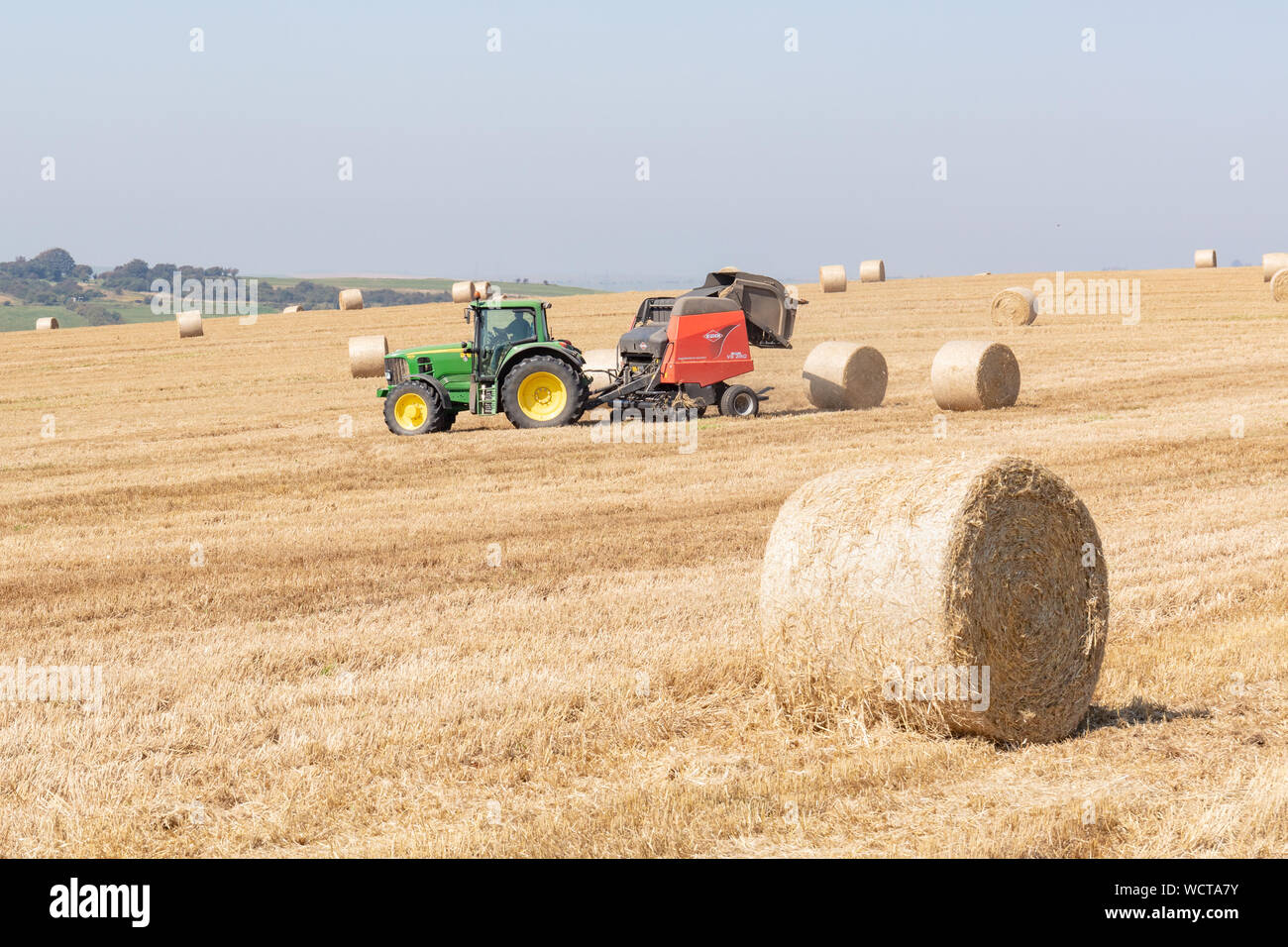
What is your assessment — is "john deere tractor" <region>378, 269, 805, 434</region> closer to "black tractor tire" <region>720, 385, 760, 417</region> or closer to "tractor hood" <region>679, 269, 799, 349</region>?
"black tractor tire" <region>720, 385, 760, 417</region>

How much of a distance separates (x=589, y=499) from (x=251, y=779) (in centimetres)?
725

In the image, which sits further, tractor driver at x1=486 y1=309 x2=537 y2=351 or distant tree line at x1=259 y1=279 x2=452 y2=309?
distant tree line at x1=259 y1=279 x2=452 y2=309

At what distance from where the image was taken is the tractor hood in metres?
17.8

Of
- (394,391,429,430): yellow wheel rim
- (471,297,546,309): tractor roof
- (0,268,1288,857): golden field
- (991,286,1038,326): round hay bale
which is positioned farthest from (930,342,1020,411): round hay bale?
(991,286,1038,326): round hay bale

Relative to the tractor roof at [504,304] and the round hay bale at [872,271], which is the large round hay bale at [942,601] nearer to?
the tractor roof at [504,304]

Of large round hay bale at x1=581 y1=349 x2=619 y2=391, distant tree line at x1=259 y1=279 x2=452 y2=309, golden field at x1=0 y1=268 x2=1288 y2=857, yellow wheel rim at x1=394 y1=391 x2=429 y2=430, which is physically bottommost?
golden field at x1=0 y1=268 x2=1288 y2=857

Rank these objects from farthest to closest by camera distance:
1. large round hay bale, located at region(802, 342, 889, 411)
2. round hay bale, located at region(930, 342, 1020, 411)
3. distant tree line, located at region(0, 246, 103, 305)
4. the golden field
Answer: distant tree line, located at region(0, 246, 103, 305) → large round hay bale, located at region(802, 342, 889, 411) → round hay bale, located at region(930, 342, 1020, 411) → the golden field

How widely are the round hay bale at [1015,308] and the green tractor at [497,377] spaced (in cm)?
1582

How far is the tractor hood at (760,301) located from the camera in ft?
58.5

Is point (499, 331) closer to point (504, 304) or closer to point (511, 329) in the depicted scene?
point (511, 329)

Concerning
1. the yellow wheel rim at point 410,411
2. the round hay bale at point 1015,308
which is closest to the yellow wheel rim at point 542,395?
the yellow wheel rim at point 410,411

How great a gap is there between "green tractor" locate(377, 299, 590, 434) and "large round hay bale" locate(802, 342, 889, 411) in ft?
12.1

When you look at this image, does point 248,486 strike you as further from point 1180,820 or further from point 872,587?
point 1180,820

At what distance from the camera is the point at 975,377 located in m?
17.3
